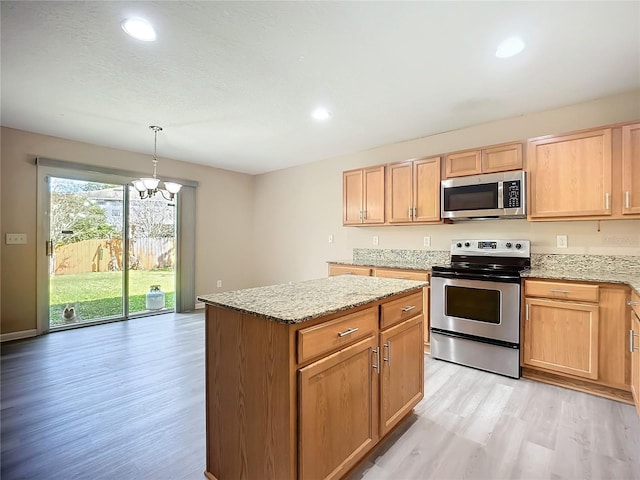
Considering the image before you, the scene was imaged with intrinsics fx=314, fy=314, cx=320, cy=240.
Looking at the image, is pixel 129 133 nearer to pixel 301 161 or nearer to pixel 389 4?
pixel 301 161

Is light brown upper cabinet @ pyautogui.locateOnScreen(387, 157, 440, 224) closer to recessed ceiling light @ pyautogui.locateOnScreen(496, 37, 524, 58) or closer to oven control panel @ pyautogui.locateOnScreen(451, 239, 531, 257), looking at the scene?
oven control panel @ pyautogui.locateOnScreen(451, 239, 531, 257)

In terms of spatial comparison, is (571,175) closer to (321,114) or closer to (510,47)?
(510,47)

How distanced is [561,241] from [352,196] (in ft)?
7.54

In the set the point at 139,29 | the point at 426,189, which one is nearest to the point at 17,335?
the point at 139,29

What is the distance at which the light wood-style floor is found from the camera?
1.63 m

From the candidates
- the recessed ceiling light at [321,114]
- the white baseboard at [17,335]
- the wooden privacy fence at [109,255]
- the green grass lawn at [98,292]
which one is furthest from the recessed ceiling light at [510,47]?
the white baseboard at [17,335]

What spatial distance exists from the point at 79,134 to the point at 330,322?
13.5 feet

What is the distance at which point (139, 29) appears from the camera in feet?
6.19

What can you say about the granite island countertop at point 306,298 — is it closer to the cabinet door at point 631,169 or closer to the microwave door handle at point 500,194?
the microwave door handle at point 500,194

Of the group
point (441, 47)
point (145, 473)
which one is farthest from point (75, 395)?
point (441, 47)

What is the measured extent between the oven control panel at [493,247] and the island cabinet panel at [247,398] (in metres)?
2.81

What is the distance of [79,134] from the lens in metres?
3.77

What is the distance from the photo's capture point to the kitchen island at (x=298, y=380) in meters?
1.25

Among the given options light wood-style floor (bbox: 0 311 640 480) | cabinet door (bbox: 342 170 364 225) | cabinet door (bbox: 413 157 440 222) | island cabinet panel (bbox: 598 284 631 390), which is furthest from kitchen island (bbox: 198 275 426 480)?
cabinet door (bbox: 342 170 364 225)
